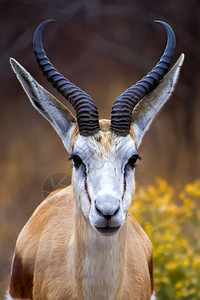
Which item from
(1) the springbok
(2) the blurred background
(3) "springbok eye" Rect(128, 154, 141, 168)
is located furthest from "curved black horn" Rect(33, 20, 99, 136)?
(2) the blurred background

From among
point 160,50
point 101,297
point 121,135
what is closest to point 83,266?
point 101,297

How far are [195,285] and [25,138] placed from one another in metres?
7.42

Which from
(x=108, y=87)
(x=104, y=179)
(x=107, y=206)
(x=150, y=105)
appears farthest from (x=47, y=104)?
(x=108, y=87)

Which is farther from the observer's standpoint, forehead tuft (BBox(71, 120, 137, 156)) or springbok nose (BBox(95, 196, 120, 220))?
forehead tuft (BBox(71, 120, 137, 156))

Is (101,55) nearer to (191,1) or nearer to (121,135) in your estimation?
(191,1)

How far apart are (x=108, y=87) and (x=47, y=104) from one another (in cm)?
909

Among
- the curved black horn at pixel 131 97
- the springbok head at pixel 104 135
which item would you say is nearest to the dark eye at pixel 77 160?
the springbok head at pixel 104 135

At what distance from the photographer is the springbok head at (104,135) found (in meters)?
4.59

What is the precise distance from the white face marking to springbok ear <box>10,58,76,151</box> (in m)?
0.47

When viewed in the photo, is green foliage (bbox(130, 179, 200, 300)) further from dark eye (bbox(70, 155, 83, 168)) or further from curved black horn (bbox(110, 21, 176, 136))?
dark eye (bbox(70, 155, 83, 168))

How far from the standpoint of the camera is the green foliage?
7.66m

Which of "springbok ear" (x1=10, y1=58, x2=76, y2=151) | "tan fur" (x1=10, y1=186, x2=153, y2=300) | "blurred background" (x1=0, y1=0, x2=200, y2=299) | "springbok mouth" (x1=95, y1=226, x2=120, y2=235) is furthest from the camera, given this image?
"blurred background" (x1=0, y1=0, x2=200, y2=299)

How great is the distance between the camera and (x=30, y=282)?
6.15 metres

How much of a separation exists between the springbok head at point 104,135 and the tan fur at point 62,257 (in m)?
0.44
